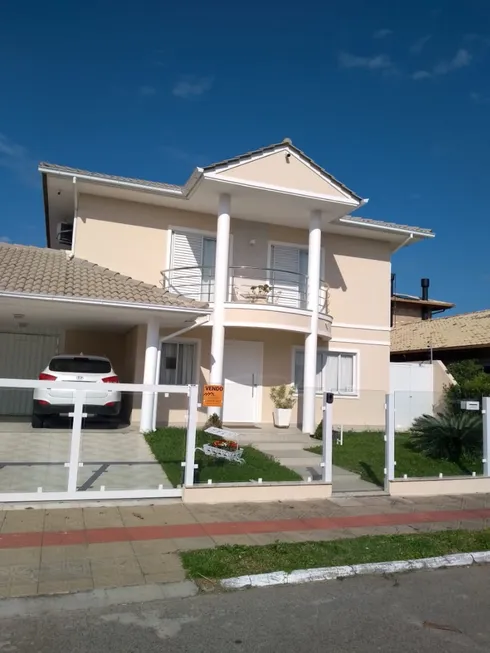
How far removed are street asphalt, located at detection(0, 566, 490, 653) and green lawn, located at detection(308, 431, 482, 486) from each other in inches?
182

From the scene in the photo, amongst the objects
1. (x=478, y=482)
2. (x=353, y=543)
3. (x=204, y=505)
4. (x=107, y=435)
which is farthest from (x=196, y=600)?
(x=478, y=482)

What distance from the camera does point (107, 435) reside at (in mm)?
8531

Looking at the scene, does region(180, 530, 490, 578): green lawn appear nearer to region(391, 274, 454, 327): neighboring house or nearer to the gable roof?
the gable roof

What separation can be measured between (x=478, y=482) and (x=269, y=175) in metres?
8.78

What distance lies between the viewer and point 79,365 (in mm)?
11250

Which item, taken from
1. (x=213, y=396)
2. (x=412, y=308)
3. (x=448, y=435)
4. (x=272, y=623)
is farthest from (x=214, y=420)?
(x=412, y=308)

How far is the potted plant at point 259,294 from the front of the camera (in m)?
15.0

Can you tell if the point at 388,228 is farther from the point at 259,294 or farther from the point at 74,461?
the point at 74,461

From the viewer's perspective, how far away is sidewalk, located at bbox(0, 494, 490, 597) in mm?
5270

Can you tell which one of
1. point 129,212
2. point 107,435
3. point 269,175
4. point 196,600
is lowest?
point 196,600

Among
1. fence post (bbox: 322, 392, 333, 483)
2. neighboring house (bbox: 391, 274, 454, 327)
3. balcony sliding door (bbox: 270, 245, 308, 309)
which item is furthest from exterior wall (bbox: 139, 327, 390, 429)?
neighboring house (bbox: 391, 274, 454, 327)

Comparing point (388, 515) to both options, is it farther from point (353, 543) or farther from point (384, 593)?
point (384, 593)

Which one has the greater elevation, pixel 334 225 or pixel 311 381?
pixel 334 225

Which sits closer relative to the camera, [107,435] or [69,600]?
[69,600]
